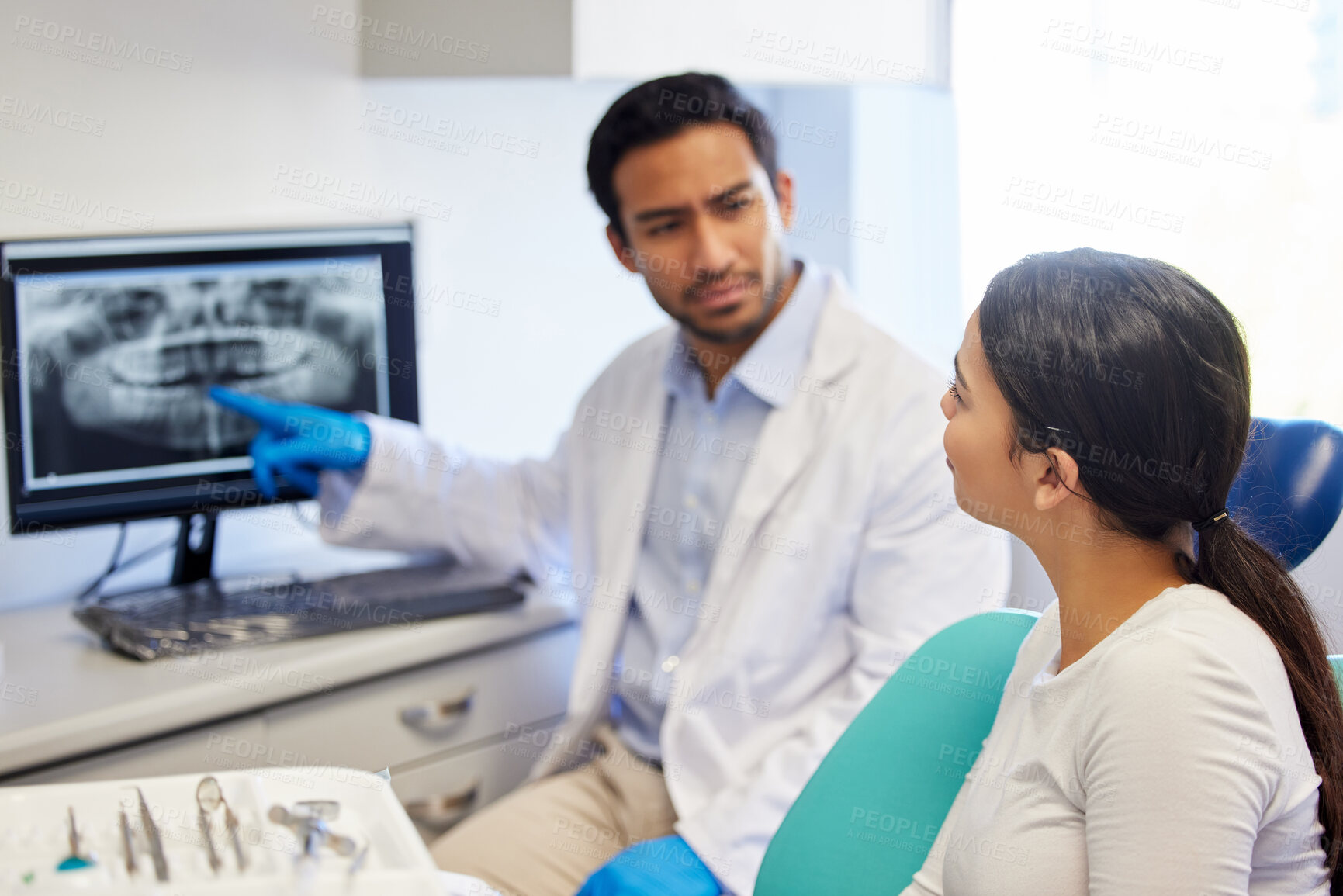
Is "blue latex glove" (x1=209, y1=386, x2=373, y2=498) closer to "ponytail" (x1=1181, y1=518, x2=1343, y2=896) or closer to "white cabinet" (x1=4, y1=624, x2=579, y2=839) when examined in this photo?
"white cabinet" (x1=4, y1=624, x2=579, y2=839)

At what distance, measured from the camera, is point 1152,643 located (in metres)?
0.78

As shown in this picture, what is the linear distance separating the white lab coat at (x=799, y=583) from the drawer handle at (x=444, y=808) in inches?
4.7

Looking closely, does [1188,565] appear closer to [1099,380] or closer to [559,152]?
[1099,380]

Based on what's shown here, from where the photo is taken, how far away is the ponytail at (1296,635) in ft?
2.71

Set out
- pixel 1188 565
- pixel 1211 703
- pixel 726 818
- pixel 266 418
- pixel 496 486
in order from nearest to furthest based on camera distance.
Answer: pixel 1211 703, pixel 1188 565, pixel 726 818, pixel 266 418, pixel 496 486

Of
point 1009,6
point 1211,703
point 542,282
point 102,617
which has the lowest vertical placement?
point 102,617

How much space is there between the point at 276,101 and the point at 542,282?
2.19 feet

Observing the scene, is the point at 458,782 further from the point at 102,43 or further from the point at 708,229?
the point at 102,43

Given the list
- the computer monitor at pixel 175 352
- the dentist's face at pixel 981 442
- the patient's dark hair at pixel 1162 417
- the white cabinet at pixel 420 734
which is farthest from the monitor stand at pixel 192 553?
the patient's dark hair at pixel 1162 417

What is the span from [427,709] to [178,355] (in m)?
0.65

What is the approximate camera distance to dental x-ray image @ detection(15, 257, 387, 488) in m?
1.58

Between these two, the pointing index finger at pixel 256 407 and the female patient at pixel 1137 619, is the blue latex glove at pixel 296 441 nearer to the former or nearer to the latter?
the pointing index finger at pixel 256 407

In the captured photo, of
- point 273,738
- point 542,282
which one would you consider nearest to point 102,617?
point 273,738

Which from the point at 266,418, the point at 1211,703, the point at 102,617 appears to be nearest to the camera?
the point at 1211,703
